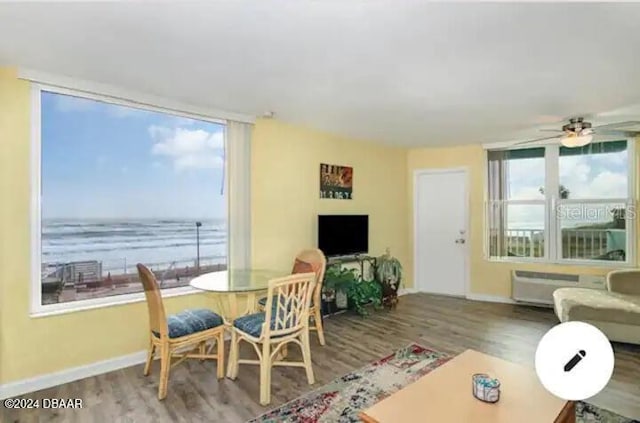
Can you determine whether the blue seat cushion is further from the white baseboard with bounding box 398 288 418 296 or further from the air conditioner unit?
the air conditioner unit

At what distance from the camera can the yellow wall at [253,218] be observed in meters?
Answer: 2.70

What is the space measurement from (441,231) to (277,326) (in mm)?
3943

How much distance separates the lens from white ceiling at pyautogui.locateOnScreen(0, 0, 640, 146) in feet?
6.33

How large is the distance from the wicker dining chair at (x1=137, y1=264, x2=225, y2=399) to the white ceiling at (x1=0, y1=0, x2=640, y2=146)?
1.52m

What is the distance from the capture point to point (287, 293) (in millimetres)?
2695

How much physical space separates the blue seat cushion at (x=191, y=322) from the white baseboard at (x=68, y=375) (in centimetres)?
66

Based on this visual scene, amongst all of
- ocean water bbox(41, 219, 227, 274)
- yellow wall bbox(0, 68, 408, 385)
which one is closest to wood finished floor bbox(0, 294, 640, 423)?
yellow wall bbox(0, 68, 408, 385)

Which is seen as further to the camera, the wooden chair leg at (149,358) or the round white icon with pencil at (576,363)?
the wooden chair leg at (149,358)

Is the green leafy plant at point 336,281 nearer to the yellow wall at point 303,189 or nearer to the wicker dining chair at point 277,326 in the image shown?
the yellow wall at point 303,189

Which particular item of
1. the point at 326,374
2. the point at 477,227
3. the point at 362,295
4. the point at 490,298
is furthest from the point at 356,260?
the point at 326,374

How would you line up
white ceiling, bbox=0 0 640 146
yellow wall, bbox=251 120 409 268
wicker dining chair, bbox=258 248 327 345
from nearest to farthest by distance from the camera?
white ceiling, bbox=0 0 640 146
wicker dining chair, bbox=258 248 327 345
yellow wall, bbox=251 120 409 268

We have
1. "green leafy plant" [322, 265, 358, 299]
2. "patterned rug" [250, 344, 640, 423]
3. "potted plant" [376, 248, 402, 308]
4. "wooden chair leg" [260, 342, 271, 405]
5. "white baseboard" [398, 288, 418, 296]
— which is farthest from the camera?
"white baseboard" [398, 288, 418, 296]

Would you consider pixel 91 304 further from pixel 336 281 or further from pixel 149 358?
pixel 336 281

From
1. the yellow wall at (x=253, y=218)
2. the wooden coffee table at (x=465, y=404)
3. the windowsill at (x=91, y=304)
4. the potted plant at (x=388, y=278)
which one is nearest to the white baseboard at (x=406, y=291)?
the yellow wall at (x=253, y=218)
